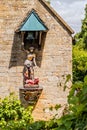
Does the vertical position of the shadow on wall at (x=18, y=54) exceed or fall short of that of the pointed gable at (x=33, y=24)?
it falls short

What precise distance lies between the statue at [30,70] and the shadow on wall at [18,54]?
0.50 ft

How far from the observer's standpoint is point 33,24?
9852 mm

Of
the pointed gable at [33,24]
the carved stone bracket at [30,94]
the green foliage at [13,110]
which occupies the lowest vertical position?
the green foliage at [13,110]

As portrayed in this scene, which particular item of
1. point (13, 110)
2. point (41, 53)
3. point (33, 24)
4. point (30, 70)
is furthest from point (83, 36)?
point (13, 110)

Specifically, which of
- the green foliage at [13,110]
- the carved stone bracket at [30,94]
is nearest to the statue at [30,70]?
the carved stone bracket at [30,94]

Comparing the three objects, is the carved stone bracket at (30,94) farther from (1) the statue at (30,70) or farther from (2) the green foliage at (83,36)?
(2) the green foliage at (83,36)

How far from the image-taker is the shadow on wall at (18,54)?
10227 mm

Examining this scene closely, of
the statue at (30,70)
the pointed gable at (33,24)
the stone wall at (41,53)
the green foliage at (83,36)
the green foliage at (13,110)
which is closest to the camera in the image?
the pointed gable at (33,24)

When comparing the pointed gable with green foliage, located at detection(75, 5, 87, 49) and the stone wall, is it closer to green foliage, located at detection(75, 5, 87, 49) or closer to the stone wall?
the stone wall

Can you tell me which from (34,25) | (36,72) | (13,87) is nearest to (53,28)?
(34,25)

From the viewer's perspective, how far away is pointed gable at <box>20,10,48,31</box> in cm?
978

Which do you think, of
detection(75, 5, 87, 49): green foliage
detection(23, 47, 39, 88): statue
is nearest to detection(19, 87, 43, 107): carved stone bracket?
detection(23, 47, 39, 88): statue

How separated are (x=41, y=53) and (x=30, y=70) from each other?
560 mm

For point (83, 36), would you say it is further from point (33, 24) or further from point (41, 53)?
point (33, 24)
